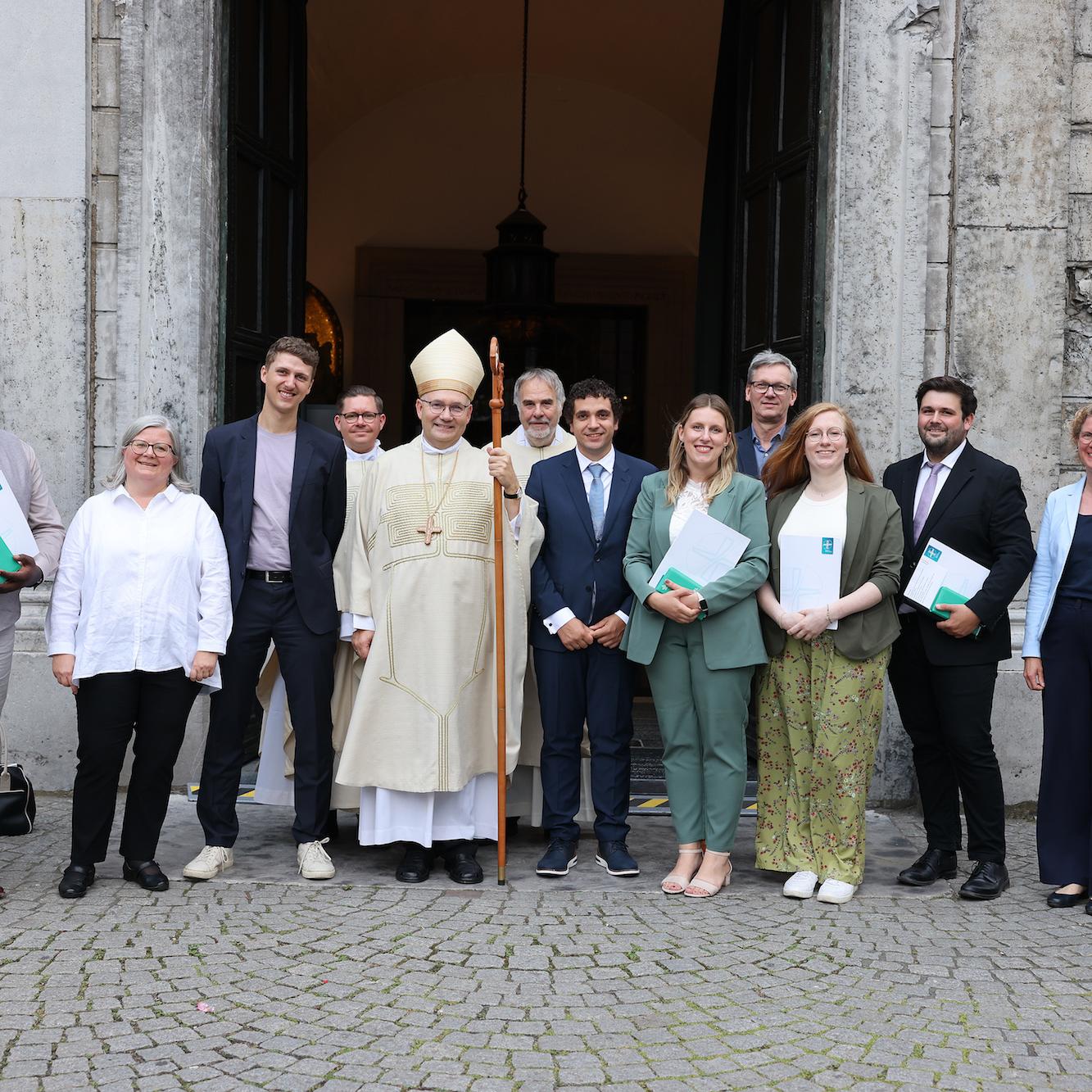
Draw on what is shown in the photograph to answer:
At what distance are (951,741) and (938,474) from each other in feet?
3.09

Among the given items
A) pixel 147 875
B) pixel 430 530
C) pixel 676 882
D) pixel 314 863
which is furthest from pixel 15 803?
pixel 676 882

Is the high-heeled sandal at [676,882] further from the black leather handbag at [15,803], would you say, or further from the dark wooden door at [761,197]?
the dark wooden door at [761,197]

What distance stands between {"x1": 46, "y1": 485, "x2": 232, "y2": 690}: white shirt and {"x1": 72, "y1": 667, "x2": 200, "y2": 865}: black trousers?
0.25 feet

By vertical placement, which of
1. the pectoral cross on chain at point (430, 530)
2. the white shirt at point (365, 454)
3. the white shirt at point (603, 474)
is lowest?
the pectoral cross on chain at point (430, 530)

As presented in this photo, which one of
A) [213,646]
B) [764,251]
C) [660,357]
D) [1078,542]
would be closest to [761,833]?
[1078,542]

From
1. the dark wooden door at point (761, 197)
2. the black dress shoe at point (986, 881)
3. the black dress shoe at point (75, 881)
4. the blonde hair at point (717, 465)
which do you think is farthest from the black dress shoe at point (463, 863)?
the dark wooden door at point (761, 197)

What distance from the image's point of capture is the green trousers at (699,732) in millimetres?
4602

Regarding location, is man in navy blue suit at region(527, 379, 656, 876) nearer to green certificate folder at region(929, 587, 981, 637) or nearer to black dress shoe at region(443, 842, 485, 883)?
black dress shoe at region(443, 842, 485, 883)

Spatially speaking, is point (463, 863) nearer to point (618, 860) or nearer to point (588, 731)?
point (618, 860)

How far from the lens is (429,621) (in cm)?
473

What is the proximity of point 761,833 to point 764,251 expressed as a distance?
3.07 metres

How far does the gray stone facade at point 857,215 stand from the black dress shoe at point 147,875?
4.39 feet

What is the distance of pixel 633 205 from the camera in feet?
39.8

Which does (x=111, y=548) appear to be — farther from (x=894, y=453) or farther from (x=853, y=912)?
(x=894, y=453)
